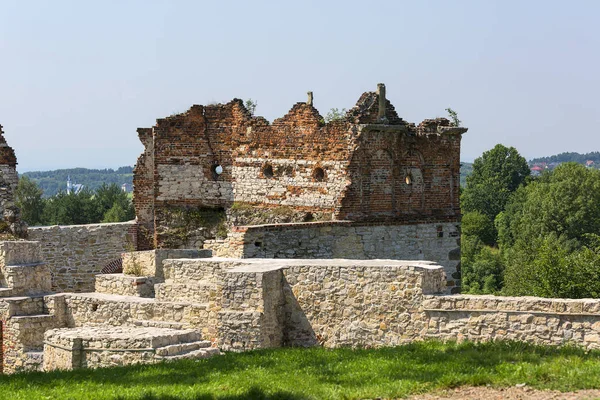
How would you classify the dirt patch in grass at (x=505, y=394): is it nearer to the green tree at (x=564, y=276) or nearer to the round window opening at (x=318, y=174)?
the round window opening at (x=318, y=174)

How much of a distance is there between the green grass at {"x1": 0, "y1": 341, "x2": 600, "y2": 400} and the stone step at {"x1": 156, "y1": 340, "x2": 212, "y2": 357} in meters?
0.81

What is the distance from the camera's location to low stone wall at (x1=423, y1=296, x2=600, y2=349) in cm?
1559

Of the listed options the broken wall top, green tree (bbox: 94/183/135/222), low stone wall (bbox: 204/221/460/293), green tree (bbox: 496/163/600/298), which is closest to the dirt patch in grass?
low stone wall (bbox: 204/221/460/293)

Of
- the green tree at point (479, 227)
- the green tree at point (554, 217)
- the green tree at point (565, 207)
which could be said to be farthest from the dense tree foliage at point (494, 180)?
the green tree at point (565, 207)

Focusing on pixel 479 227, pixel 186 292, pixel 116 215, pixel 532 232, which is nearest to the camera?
pixel 186 292

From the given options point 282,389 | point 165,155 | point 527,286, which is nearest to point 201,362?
point 282,389

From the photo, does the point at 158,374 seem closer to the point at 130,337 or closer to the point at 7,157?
the point at 130,337

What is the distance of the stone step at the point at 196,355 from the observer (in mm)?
16672

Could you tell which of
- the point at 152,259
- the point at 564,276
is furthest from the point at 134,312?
the point at 564,276

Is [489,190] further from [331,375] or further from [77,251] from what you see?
[331,375]

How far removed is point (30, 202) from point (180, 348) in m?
55.4

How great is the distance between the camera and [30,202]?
230 ft

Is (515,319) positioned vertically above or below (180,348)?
above

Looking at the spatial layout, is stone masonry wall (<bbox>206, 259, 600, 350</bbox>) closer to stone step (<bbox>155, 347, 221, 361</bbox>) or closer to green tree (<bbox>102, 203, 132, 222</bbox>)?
stone step (<bbox>155, 347, 221, 361</bbox>)
